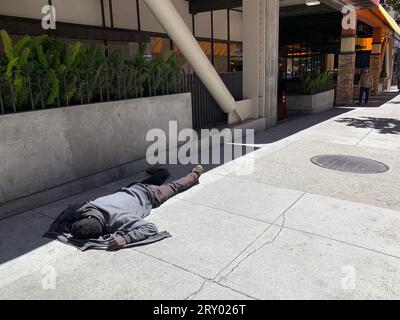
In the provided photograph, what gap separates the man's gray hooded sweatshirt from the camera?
11.1 feet

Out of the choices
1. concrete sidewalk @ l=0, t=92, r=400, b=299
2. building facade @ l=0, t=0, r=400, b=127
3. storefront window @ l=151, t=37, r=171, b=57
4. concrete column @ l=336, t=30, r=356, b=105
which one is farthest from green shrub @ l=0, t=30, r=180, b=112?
concrete column @ l=336, t=30, r=356, b=105

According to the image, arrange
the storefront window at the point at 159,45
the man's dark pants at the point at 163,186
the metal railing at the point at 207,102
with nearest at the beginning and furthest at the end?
1. the man's dark pants at the point at 163,186
2. the metal railing at the point at 207,102
3. the storefront window at the point at 159,45

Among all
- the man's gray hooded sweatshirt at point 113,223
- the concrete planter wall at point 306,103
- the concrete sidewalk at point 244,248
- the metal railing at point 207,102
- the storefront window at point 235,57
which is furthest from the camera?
the storefront window at point 235,57

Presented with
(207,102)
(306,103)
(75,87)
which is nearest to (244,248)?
(75,87)

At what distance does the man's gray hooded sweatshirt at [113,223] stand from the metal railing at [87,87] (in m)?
1.67

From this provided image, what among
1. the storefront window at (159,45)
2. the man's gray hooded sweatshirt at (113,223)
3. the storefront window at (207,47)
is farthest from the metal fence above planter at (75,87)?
the storefront window at (207,47)

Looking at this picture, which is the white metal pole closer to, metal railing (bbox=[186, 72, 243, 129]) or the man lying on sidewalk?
metal railing (bbox=[186, 72, 243, 129])

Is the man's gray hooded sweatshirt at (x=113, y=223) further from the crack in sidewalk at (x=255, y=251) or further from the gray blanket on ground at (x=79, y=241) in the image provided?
the crack in sidewalk at (x=255, y=251)

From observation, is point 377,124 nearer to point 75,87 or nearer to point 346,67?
point 346,67

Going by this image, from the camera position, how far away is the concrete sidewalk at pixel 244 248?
2709 mm

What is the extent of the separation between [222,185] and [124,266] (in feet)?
7.71

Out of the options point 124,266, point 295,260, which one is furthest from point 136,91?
point 295,260

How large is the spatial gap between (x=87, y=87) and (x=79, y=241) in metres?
2.55

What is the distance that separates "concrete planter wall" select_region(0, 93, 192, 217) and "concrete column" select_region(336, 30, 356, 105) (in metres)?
11.5
